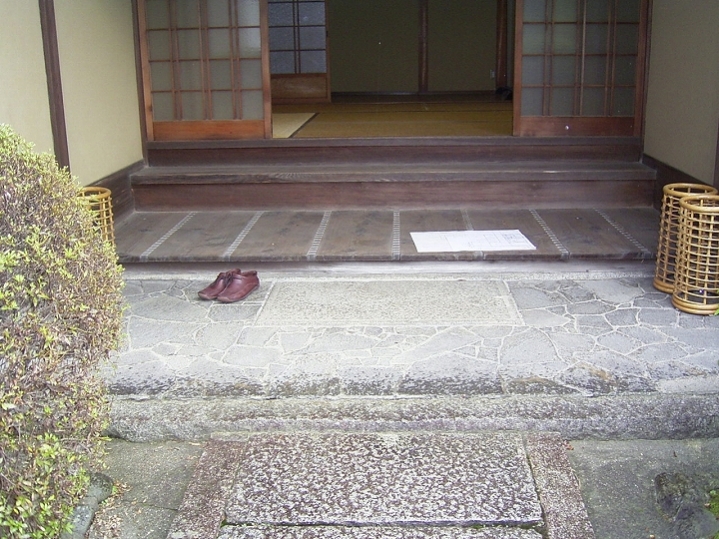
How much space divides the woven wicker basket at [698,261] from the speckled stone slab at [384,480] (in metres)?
1.32

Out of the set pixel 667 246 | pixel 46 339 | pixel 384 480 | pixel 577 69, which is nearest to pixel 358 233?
pixel 667 246

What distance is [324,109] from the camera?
8195 millimetres

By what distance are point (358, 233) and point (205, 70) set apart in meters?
1.94

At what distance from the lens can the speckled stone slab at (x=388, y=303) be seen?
328 cm

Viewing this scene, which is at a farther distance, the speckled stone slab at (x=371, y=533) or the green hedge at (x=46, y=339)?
the speckled stone slab at (x=371, y=533)

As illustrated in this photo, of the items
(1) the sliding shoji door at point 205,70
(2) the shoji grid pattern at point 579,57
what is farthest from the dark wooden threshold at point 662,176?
(1) the sliding shoji door at point 205,70

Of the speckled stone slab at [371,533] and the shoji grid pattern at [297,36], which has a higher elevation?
the shoji grid pattern at [297,36]

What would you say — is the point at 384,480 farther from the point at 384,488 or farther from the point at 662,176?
the point at 662,176

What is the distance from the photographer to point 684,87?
438 cm

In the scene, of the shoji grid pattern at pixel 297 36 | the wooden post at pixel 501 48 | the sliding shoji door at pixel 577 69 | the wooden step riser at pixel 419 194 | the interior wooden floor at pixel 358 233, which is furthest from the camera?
the wooden post at pixel 501 48

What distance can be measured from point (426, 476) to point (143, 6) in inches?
164

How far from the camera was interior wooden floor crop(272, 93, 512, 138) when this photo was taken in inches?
227

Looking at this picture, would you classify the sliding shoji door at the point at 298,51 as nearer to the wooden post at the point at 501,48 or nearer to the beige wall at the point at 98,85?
the wooden post at the point at 501,48

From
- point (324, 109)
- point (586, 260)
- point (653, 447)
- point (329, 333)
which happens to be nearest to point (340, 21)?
point (324, 109)
